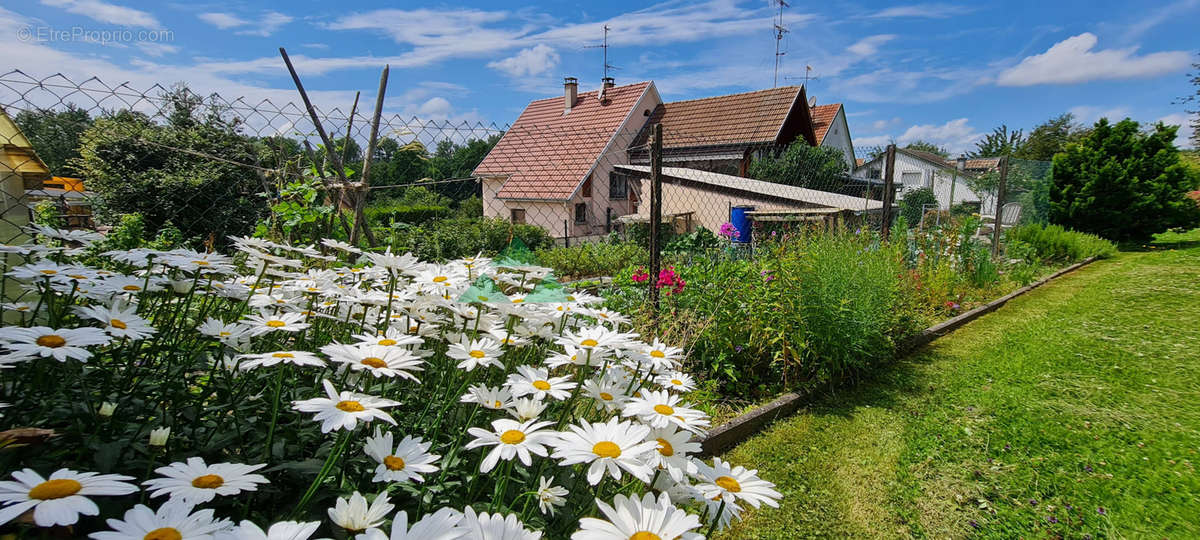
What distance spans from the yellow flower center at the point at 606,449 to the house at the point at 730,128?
14483 mm

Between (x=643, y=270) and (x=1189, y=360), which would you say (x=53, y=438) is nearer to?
(x=643, y=270)

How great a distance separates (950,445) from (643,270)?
2.09m

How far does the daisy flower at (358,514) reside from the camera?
0.66 metres

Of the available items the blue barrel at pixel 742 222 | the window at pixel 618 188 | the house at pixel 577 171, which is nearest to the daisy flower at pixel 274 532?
the blue barrel at pixel 742 222

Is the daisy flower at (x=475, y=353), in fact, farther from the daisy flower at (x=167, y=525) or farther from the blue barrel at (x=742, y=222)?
the blue barrel at (x=742, y=222)

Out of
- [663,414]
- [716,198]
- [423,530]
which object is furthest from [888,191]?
[716,198]

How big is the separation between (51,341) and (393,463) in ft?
2.01

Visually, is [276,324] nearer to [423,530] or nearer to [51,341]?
[51,341]

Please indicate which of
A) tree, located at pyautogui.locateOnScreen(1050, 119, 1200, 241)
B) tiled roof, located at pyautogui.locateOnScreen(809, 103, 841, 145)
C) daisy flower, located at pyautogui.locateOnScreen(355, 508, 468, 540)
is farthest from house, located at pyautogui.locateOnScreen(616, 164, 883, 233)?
daisy flower, located at pyautogui.locateOnScreen(355, 508, 468, 540)

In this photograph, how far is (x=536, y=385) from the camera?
1.00 m

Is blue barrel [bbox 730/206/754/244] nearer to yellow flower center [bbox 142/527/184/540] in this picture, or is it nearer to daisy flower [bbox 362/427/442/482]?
daisy flower [bbox 362/427/442/482]

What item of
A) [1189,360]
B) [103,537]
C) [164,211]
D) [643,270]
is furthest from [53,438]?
[164,211]

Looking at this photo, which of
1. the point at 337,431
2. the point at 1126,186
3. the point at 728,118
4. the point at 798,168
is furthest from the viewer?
the point at 728,118

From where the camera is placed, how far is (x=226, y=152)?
26.7ft
